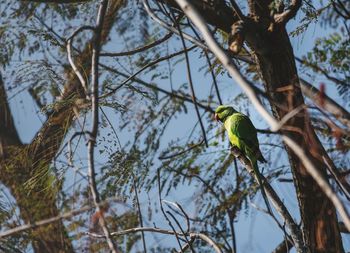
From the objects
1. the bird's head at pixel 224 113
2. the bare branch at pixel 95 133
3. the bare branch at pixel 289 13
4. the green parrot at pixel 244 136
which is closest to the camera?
the bare branch at pixel 95 133

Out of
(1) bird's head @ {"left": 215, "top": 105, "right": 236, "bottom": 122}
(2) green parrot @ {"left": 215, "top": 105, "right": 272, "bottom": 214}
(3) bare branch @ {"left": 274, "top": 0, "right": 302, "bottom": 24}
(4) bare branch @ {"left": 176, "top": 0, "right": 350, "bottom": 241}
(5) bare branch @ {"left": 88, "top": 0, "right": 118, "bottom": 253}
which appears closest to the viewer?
(4) bare branch @ {"left": 176, "top": 0, "right": 350, "bottom": 241}

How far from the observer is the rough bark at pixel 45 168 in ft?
7.85

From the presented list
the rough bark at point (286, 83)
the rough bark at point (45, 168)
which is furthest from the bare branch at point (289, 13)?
the rough bark at point (45, 168)

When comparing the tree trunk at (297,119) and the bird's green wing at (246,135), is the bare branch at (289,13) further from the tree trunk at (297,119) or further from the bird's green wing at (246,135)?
the bird's green wing at (246,135)

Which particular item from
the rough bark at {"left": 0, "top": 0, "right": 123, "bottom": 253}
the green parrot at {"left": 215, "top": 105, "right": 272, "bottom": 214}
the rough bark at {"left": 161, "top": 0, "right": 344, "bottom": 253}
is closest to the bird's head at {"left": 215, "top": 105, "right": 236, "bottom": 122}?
the green parrot at {"left": 215, "top": 105, "right": 272, "bottom": 214}

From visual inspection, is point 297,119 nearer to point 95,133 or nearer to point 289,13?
point 289,13

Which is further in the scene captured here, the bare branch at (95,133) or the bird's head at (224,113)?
the bird's head at (224,113)

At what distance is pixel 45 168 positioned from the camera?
2.33 m

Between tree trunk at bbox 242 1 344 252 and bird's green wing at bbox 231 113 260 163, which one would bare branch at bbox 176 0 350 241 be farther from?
bird's green wing at bbox 231 113 260 163

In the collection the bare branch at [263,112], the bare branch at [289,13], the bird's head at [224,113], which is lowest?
the bare branch at [263,112]

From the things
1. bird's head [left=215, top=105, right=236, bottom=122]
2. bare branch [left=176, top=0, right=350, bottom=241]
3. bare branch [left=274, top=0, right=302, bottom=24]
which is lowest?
bare branch [left=176, top=0, right=350, bottom=241]

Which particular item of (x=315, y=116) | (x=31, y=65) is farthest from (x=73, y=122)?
(x=315, y=116)

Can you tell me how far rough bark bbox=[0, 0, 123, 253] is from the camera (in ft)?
7.85

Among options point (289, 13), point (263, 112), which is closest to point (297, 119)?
point (289, 13)
